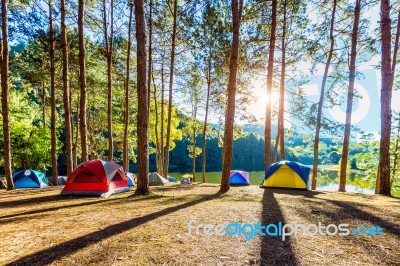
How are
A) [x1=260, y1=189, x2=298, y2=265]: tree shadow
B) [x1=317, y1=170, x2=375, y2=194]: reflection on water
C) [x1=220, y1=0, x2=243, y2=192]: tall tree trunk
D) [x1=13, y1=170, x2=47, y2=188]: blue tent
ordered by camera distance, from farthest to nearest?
[x1=317, y1=170, x2=375, y2=194]: reflection on water, [x1=13, y1=170, x2=47, y2=188]: blue tent, [x1=220, y1=0, x2=243, y2=192]: tall tree trunk, [x1=260, y1=189, x2=298, y2=265]: tree shadow

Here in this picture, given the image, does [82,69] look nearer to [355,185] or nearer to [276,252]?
[276,252]

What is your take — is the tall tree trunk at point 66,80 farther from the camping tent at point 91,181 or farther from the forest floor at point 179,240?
the forest floor at point 179,240

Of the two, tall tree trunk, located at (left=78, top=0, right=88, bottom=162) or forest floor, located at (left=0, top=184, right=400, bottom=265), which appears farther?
tall tree trunk, located at (left=78, top=0, right=88, bottom=162)

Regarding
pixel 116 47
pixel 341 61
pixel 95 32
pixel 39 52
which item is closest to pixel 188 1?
pixel 95 32

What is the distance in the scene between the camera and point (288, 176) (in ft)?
31.6

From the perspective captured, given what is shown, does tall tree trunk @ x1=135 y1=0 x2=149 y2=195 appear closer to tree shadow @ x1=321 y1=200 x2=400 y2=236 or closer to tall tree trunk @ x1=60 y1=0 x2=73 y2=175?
tree shadow @ x1=321 y1=200 x2=400 y2=236

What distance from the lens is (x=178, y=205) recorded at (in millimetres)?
5371

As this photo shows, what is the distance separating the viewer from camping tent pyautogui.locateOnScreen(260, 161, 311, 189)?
31.2 feet

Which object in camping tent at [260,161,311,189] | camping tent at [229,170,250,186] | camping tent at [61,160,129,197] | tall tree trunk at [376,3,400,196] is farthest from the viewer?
camping tent at [229,170,250,186]

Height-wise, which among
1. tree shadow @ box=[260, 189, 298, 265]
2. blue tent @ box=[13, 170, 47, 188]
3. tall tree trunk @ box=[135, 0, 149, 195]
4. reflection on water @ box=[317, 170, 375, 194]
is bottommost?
A: reflection on water @ box=[317, 170, 375, 194]

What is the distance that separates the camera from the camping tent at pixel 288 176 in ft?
31.2

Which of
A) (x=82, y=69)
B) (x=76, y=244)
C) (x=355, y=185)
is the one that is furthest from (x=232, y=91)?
(x=355, y=185)

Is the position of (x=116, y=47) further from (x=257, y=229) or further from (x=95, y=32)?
(x=257, y=229)

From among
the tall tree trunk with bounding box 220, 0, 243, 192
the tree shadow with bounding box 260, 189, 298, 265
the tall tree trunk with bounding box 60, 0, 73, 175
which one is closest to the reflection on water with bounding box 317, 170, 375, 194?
the tall tree trunk with bounding box 220, 0, 243, 192
